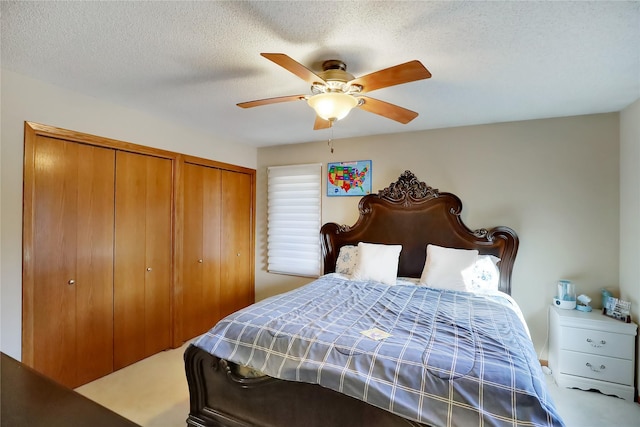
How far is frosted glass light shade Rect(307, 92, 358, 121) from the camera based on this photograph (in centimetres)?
169

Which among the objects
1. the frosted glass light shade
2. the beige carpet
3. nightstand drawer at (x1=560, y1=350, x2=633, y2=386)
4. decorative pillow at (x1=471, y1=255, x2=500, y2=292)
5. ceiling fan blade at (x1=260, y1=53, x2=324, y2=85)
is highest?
ceiling fan blade at (x1=260, y1=53, x2=324, y2=85)

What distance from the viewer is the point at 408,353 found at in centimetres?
142

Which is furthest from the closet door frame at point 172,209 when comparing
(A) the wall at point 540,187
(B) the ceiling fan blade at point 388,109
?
(A) the wall at point 540,187

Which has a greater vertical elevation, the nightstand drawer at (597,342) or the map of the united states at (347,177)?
the map of the united states at (347,177)

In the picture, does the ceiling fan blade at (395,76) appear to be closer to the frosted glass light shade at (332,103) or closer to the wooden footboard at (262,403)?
the frosted glass light shade at (332,103)

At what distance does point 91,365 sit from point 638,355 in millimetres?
4410

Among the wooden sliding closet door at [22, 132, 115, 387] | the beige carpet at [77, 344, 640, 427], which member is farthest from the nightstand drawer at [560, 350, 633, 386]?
the wooden sliding closet door at [22, 132, 115, 387]

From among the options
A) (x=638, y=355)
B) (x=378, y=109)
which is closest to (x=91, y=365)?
(x=378, y=109)

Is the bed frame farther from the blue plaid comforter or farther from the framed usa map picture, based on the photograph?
the framed usa map picture

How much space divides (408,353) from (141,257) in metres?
2.60

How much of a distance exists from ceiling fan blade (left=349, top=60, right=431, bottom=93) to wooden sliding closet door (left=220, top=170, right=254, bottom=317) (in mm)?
2610

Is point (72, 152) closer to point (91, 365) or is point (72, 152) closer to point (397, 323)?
point (91, 365)

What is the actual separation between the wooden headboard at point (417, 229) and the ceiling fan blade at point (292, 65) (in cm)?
194

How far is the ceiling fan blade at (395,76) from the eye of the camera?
1.43 metres
